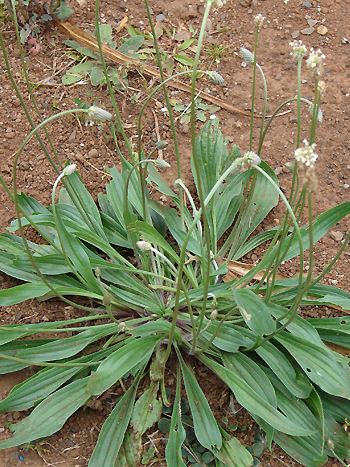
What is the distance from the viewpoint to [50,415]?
8.73ft

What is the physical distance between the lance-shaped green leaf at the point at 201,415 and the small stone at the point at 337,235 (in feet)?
3.57

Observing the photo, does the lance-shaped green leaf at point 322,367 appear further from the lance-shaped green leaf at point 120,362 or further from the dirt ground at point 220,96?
the lance-shaped green leaf at point 120,362

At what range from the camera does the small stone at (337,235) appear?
3.41 m

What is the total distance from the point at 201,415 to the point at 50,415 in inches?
22.6

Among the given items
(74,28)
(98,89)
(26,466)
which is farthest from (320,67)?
(74,28)

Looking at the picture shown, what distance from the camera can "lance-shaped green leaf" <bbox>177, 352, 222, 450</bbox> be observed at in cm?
259

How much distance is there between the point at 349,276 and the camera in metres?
3.27

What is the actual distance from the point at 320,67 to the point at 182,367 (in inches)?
52.7

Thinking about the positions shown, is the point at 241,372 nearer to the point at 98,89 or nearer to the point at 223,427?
the point at 223,427

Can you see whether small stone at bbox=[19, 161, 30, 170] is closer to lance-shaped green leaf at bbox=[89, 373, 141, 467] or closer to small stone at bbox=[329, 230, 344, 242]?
lance-shaped green leaf at bbox=[89, 373, 141, 467]

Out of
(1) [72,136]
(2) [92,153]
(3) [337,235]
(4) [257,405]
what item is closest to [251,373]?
(4) [257,405]

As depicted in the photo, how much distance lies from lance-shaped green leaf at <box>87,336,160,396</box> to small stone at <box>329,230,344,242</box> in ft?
3.79

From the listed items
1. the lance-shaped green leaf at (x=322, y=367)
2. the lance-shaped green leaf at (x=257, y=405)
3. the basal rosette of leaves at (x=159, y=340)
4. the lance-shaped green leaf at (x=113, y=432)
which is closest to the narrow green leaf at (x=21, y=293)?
the basal rosette of leaves at (x=159, y=340)

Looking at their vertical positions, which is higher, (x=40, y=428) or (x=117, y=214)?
(x=117, y=214)
